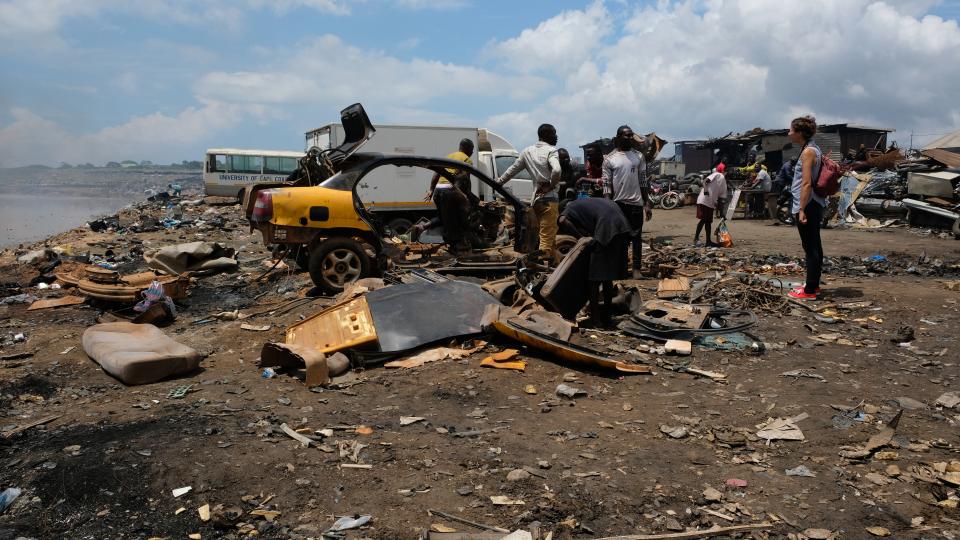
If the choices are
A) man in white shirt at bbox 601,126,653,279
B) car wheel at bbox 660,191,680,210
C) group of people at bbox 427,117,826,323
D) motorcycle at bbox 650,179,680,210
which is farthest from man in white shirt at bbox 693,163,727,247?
car wheel at bbox 660,191,680,210

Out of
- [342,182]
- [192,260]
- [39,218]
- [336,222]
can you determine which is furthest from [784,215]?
[39,218]

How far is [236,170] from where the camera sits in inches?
Answer: 1006

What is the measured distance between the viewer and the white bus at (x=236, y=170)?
2527 centimetres

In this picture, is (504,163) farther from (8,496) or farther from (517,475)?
(8,496)

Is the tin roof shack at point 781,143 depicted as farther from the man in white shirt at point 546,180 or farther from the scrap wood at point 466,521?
the scrap wood at point 466,521

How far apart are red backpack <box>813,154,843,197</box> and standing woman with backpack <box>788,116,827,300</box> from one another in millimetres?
27

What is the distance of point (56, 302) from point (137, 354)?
3.75m

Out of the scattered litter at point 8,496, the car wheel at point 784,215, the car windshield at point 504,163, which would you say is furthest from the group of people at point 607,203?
the car wheel at point 784,215

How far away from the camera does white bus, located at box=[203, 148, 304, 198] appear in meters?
25.3

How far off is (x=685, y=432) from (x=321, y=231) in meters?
4.93

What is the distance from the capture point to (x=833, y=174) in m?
6.16

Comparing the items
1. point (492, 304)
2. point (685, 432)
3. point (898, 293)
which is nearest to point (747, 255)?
→ point (898, 293)

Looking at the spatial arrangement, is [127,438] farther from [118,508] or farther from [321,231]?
[321,231]

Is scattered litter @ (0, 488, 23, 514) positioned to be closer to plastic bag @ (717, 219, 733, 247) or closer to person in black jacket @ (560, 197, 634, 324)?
person in black jacket @ (560, 197, 634, 324)
